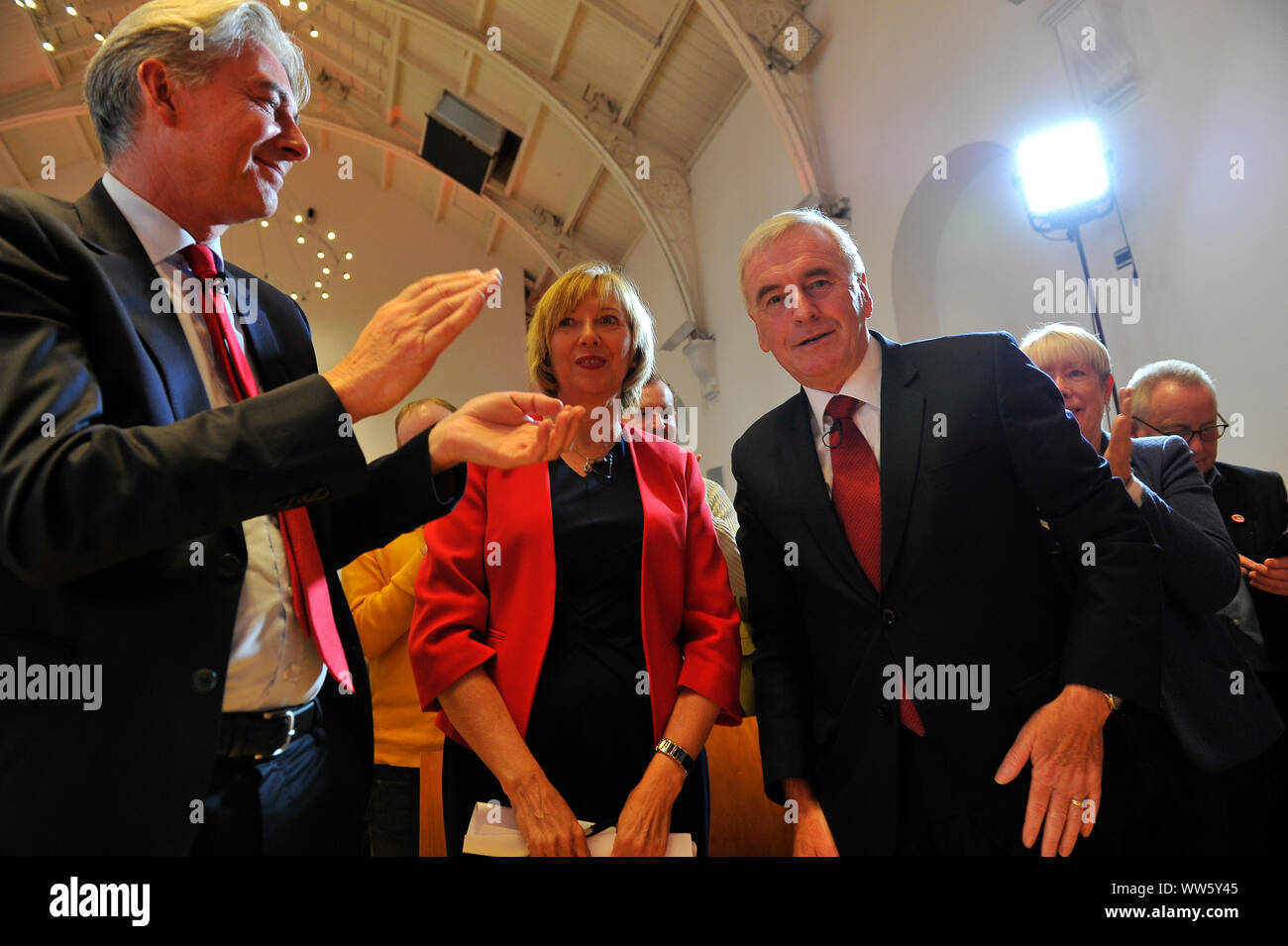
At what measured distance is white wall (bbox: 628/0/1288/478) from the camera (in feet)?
12.1

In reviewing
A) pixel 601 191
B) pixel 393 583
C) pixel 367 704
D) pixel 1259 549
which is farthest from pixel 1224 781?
pixel 601 191

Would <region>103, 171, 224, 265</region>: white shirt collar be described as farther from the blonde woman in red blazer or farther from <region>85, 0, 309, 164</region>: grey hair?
the blonde woman in red blazer

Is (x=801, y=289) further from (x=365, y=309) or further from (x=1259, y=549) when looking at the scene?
(x=365, y=309)

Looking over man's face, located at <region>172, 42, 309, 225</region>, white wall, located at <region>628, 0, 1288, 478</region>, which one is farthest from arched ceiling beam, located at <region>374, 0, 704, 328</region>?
man's face, located at <region>172, 42, 309, 225</region>

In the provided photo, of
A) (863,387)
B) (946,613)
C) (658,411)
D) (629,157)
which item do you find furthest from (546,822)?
(629,157)

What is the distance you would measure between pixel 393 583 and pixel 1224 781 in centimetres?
238

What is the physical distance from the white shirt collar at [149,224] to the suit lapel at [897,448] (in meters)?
1.25

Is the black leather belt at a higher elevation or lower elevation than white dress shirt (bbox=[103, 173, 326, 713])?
lower

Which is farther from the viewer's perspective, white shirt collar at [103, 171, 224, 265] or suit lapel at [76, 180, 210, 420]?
white shirt collar at [103, 171, 224, 265]

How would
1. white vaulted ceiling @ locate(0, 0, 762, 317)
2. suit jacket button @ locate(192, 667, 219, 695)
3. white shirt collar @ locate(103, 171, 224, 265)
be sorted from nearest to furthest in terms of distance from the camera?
1. suit jacket button @ locate(192, 667, 219, 695)
2. white shirt collar @ locate(103, 171, 224, 265)
3. white vaulted ceiling @ locate(0, 0, 762, 317)

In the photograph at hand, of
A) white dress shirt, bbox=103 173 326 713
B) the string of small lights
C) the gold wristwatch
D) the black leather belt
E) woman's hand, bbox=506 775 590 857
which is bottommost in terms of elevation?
woman's hand, bbox=506 775 590 857

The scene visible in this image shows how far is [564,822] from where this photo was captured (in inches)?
63.1

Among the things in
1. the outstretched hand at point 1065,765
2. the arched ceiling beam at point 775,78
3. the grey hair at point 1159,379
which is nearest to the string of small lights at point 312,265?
the arched ceiling beam at point 775,78

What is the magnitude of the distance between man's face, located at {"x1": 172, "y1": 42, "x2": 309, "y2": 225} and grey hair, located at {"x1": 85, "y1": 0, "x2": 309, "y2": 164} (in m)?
0.02
